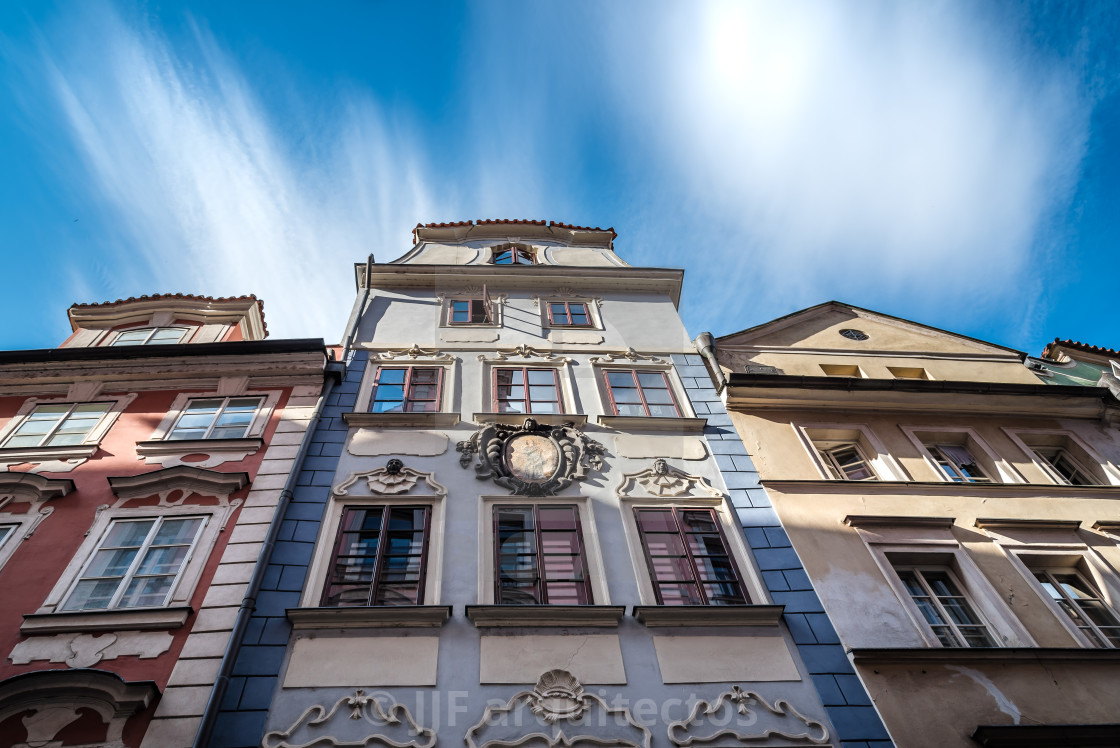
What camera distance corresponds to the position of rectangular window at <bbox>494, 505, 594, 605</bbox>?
923cm

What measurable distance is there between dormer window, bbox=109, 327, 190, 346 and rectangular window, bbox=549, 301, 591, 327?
25.7 feet

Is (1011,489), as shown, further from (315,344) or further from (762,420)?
(315,344)

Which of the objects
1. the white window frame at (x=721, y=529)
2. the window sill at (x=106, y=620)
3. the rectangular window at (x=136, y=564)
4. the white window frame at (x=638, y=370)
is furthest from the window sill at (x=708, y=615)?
the rectangular window at (x=136, y=564)

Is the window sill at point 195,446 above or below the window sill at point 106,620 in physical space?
above

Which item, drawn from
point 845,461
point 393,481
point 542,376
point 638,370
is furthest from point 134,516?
point 845,461

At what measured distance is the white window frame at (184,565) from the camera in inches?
342

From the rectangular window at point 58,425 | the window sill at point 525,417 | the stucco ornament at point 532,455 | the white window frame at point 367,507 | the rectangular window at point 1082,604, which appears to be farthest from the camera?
the window sill at point 525,417

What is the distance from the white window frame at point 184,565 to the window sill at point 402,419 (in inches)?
93.6

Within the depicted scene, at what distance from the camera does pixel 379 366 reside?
1372 centimetres

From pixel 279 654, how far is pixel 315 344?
20.8 ft

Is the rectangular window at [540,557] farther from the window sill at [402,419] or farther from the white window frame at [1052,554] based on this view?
the white window frame at [1052,554]

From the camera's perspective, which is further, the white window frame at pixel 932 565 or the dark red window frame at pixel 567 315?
the dark red window frame at pixel 567 315

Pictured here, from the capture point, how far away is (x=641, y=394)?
43.6ft

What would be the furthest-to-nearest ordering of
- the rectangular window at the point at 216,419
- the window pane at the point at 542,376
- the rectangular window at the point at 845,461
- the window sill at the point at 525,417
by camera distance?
the window pane at the point at 542,376 → the rectangular window at the point at 845,461 → the window sill at the point at 525,417 → the rectangular window at the point at 216,419
